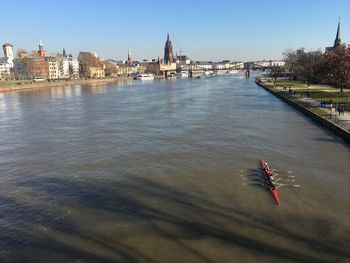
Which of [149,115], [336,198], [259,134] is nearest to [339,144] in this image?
[259,134]

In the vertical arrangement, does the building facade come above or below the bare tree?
above

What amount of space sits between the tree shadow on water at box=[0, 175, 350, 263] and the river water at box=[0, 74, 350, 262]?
0.04 meters

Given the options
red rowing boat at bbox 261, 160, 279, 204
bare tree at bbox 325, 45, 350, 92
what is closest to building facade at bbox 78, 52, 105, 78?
bare tree at bbox 325, 45, 350, 92

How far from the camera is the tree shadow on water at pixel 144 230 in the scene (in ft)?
35.9

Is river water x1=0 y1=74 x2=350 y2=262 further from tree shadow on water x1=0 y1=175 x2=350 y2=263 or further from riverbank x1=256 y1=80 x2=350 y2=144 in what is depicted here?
riverbank x1=256 y1=80 x2=350 y2=144

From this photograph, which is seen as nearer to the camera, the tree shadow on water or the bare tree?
the tree shadow on water

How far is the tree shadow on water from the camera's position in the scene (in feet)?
35.9

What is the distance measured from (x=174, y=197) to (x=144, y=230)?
3168 millimetres

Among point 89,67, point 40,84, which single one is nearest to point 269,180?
point 40,84

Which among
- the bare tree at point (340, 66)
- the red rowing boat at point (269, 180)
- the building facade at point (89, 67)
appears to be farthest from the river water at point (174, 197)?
the building facade at point (89, 67)

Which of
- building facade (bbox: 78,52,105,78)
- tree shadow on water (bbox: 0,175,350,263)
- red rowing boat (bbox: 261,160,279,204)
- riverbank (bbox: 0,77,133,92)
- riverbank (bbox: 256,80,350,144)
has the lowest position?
tree shadow on water (bbox: 0,175,350,263)

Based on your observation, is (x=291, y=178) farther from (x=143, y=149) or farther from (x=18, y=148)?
(x=18, y=148)

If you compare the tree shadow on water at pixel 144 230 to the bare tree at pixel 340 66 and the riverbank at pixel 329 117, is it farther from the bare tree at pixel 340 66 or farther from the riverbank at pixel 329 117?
the bare tree at pixel 340 66

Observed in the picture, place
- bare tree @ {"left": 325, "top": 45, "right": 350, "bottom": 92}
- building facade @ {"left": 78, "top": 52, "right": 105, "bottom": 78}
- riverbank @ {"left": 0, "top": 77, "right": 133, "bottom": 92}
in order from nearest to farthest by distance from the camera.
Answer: bare tree @ {"left": 325, "top": 45, "right": 350, "bottom": 92}
riverbank @ {"left": 0, "top": 77, "right": 133, "bottom": 92}
building facade @ {"left": 78, "top": 52, "right": 105, "bottom": 78}
